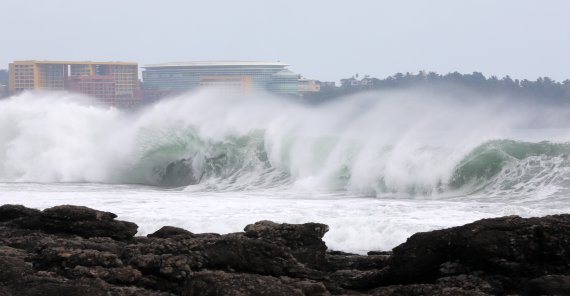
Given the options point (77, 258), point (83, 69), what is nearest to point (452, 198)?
point (77, 258)

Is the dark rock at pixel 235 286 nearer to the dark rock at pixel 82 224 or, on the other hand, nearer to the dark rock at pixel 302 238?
the dark rock at pixel 302 238

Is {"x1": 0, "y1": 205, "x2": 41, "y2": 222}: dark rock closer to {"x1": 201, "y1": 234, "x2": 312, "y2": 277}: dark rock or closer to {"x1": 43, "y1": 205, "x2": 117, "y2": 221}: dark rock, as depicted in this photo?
{"x1": 43, "y1": 205, "x2": 117, "y2": 221}: dark rock

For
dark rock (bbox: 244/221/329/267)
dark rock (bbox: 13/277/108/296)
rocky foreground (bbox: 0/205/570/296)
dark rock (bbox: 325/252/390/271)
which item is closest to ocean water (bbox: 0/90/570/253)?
dark rock (bbox: 325/252/390/271)

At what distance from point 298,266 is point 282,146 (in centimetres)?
2917

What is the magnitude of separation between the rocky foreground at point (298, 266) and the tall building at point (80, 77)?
534 feet

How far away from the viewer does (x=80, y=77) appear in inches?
6880

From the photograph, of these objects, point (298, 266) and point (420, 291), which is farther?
point (298, 266)

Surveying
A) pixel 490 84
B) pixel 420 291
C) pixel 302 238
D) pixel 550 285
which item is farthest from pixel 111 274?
pixel 490 84

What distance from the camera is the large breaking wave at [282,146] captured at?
2850 centimetres

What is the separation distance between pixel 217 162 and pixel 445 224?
2009 cm

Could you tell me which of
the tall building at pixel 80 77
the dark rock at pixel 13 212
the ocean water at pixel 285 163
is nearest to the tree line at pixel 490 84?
the tall building at pixel 80 77

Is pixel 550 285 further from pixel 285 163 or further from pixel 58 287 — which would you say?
pixel 285 163

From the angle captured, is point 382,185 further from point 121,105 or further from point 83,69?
point 83,69

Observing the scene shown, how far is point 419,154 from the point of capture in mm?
30859
